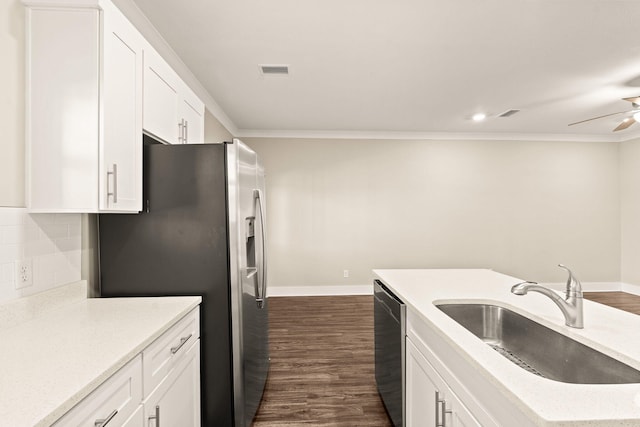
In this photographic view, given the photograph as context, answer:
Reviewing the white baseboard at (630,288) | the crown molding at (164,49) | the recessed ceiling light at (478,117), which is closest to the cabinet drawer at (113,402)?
the crown molding at (164,49)

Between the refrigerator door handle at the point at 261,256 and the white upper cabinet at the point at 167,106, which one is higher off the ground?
the white upper cabinet at the point at 167,106

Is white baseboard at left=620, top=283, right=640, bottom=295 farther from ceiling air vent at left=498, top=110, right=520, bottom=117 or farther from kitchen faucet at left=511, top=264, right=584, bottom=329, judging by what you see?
kitchen faucet at left=511, top=264, right=584, bottom=329

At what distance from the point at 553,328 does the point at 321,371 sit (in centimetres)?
206

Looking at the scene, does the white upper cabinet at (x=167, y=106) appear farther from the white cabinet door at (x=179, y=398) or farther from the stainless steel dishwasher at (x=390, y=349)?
the stainless steel dishwasher at (x=390, y=349)

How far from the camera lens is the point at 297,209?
5652 mm

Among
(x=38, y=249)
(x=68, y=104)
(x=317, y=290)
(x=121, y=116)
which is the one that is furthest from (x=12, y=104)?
(x=317, y=290)

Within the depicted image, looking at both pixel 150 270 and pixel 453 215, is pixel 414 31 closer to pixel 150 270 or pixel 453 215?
pixel 150 270

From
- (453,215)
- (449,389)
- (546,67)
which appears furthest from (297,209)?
(449,389)

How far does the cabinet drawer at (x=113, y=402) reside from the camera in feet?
2.81

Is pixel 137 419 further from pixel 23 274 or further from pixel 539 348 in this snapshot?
pixel 539 348

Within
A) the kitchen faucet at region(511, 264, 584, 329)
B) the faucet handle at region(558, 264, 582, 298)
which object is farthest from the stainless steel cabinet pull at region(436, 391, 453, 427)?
the faucet handle at region(558, 264, 582, 298)

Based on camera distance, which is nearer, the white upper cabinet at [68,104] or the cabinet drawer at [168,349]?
the cabinet drawer at [168,349]

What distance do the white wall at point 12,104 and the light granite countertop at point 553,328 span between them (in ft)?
5.99

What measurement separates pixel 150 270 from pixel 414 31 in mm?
2489
